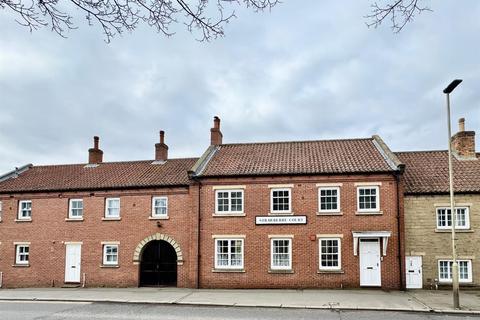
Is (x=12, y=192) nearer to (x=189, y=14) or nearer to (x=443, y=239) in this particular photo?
(x=443, y=239)

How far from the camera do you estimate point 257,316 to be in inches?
584

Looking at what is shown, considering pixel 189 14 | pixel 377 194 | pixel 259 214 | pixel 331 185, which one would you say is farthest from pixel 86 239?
pixel 189 14

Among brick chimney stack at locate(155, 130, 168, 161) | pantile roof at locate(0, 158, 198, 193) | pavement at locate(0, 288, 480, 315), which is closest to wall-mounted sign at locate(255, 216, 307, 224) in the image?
pavement at locate(0, 288, 480, 315)

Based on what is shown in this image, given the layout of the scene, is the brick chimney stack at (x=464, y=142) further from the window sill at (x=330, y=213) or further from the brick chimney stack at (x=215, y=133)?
the brick chimney stack at (x=215, y=133)

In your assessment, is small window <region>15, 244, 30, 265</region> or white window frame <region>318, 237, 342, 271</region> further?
small window <region>15, 244, 30, 265</region>

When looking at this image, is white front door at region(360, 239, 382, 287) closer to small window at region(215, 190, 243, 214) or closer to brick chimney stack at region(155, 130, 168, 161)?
small window at region(215, 190, 243, 214)

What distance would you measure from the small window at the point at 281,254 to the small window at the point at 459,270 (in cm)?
737

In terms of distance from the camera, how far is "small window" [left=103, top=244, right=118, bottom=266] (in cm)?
2512

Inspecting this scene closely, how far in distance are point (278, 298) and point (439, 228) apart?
9387 millimetres

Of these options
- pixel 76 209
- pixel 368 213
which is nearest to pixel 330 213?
pixel 368 213

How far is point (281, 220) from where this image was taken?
23.1 m

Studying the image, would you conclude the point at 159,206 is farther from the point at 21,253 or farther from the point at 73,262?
the point at 21,253

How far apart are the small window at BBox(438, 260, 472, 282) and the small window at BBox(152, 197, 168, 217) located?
14.5m

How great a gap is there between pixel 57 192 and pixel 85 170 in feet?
11.0
